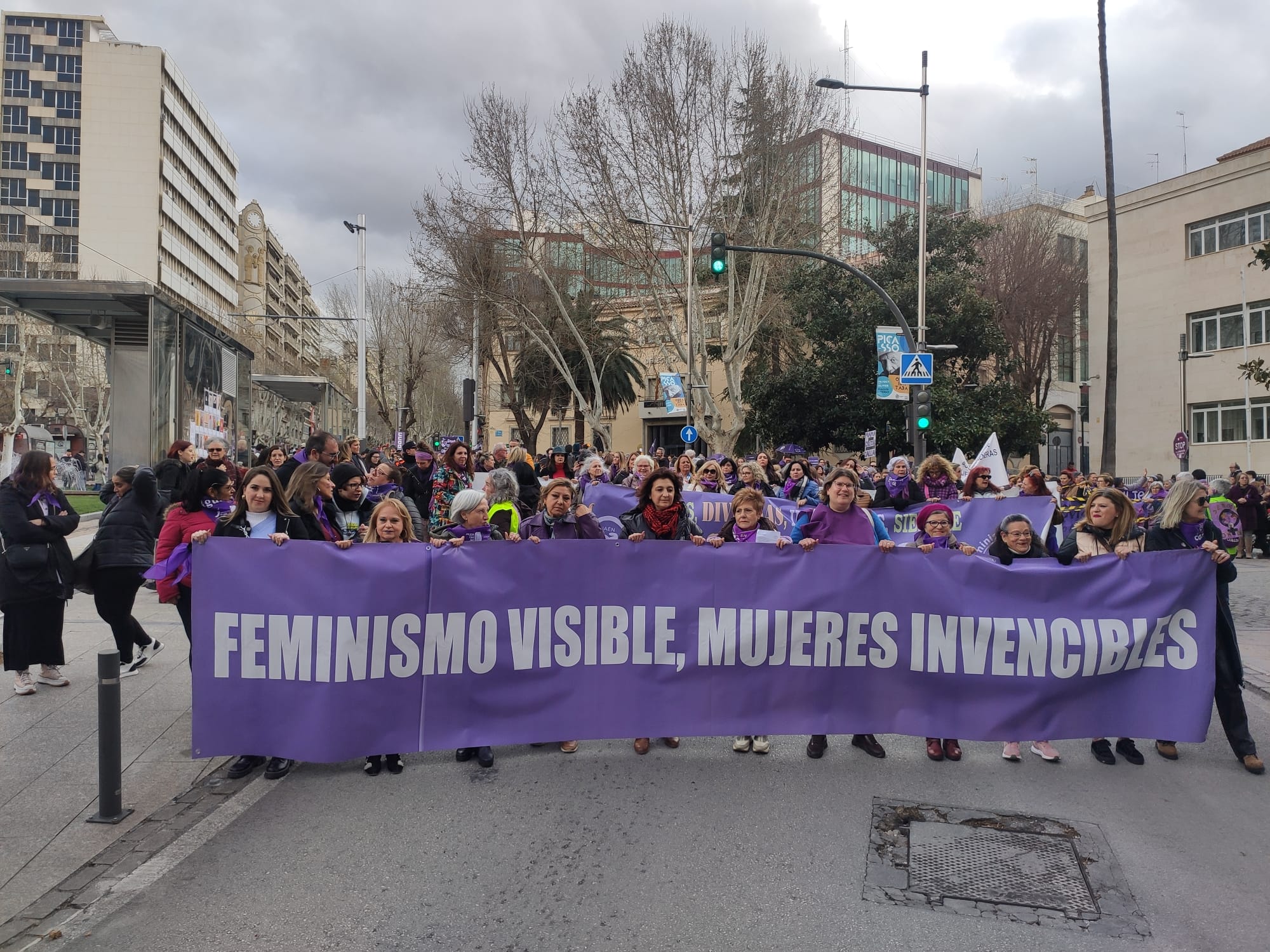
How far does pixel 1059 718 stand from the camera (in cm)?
544

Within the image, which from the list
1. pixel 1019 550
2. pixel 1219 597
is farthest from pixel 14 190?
pixel 1219 597

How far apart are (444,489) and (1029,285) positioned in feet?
128

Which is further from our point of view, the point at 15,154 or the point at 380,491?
the point at 15,154

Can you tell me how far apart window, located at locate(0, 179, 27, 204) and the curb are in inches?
3989

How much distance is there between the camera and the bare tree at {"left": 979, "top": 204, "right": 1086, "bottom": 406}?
41375mm

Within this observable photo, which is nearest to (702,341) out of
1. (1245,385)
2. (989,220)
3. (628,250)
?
(628,250)

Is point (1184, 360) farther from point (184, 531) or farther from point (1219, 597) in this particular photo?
point (184, 531)

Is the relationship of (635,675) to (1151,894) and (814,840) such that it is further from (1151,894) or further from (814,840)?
(1151,894)

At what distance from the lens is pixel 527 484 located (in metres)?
10.2

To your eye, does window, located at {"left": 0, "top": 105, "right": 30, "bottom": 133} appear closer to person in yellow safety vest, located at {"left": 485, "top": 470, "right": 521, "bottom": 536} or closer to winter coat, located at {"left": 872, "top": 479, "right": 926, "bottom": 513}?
winter coat, located at {"left": 872, "top": 479, "right": 926, "bottom": 513}

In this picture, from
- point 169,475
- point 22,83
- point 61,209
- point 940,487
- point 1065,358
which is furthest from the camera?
point 22,83

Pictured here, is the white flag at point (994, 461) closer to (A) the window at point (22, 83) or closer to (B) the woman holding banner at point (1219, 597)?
(B) the woman holding banner at point (1219, 597)

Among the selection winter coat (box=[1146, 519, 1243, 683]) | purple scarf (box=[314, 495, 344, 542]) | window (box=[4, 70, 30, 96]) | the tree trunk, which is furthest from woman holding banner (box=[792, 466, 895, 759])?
window (box=[4, 70, 30, 96])

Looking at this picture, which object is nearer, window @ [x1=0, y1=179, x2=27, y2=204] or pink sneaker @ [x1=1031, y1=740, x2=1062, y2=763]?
pink sneaker @ [x1=1031, y1=740, x2=1062, y2=763]
